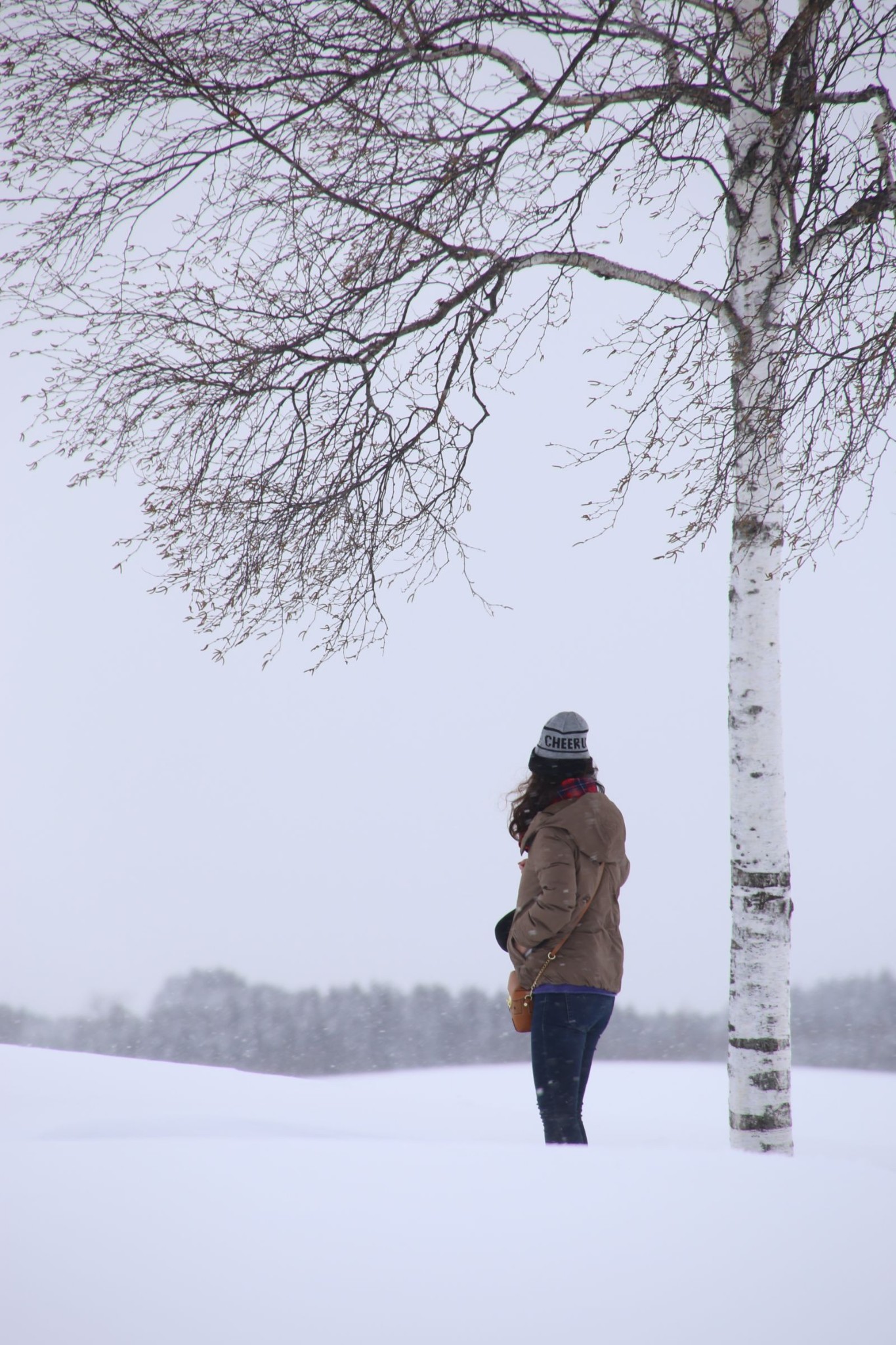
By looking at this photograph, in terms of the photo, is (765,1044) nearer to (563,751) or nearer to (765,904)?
(765,904)

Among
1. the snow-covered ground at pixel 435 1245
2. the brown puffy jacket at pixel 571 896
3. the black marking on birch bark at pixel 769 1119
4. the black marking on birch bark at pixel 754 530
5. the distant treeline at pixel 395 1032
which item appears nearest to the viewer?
the snow-covered ground at pixel 435 1245

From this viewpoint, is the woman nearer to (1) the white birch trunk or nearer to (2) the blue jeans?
(2) the blue jeans

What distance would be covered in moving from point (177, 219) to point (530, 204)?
1.71m

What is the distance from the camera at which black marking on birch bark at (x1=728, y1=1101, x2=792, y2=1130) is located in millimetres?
4523

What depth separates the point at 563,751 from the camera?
380cm

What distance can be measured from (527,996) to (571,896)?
499 millimetres

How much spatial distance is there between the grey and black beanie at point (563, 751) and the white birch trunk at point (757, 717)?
1.23 meters

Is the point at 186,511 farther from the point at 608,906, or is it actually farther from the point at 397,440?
the point at 608,906

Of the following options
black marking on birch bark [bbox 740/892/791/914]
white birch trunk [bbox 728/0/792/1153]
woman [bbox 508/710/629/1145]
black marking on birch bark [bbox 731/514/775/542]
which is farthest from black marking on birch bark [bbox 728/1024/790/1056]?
black marking on birch bark [bbox 731/514/775/542]

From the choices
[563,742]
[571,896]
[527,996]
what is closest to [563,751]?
[563,742]

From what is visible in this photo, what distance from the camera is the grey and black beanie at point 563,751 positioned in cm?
A: 379

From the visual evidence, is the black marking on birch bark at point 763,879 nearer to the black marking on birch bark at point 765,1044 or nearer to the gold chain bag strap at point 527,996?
the black marking on birch bark at point 765,1044

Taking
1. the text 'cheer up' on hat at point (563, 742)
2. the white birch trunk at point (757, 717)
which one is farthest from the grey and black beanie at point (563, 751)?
the white birch trunk at point (757, 717)

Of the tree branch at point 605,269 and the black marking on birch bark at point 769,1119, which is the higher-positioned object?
the tree branch at point 605,269
